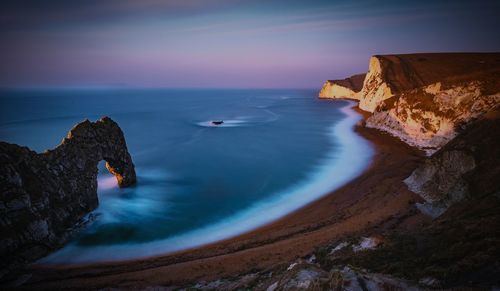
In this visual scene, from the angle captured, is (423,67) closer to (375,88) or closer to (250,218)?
(375,88)

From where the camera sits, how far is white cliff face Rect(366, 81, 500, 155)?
2767 cm

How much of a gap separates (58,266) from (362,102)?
71255 mm

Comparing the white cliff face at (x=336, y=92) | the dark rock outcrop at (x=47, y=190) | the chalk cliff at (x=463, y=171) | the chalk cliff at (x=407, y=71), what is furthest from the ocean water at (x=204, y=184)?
the white cliff face at (x=336, y=92)

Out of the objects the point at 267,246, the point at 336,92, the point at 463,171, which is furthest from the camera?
the point at 336,92

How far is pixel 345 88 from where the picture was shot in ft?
353

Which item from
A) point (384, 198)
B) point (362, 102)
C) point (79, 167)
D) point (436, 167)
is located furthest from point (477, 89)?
point (362, 102)

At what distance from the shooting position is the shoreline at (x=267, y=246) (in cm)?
1207

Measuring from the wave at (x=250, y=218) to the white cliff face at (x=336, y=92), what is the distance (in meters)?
79.1

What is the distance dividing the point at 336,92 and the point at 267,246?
355ft

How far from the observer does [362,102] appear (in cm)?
7181

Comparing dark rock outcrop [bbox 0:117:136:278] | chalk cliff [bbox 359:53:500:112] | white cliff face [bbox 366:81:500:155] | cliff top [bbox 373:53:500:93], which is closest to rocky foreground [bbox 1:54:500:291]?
white cliff face [bbox 366:81:500:155]

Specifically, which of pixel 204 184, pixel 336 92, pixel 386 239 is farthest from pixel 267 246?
pixel 336 92

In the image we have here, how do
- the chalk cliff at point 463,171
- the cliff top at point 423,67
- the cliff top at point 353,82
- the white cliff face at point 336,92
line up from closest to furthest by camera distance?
the chalk cliff at point 463,171 → the cliff top at point 423,67 → the white cliff face at point 336,92 → the cliff top at point 353,82

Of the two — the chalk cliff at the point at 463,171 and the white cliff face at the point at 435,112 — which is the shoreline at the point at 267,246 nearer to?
the chalk cliff at the point at 463,171
